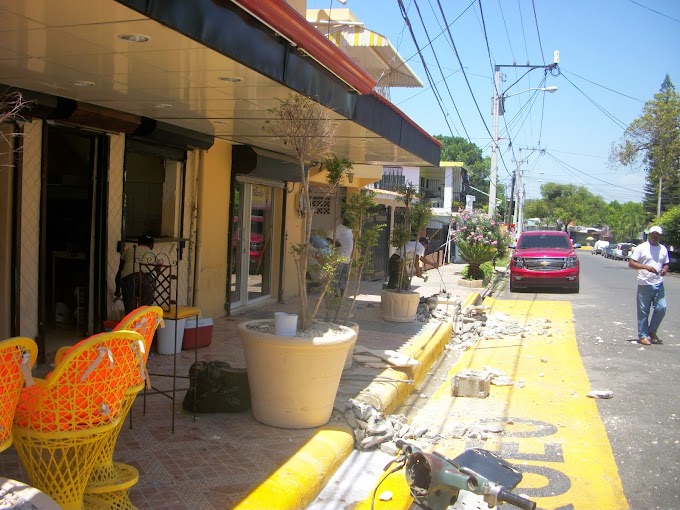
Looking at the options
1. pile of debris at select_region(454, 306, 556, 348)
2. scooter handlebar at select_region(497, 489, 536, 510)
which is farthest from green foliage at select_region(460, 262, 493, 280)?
scooter handlebar at select_region(497, 489, 536, 510)

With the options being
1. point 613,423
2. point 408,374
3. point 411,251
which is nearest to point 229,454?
point 408,374

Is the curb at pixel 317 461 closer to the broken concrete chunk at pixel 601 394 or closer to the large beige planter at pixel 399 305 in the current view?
the broken concrete chunk at pixel 601 394

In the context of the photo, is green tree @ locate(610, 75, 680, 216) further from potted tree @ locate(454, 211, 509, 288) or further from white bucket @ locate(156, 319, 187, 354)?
white bucket @ locate(156, 319, 187, 354)

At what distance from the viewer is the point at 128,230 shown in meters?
8.89

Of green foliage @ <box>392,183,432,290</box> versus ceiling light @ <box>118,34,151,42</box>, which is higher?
ceiling light @ <box>118,34,151,42</box>

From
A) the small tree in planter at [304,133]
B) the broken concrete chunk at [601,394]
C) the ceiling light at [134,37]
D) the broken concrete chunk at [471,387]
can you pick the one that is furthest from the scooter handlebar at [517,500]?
the broken concrete chunk at [601,394]

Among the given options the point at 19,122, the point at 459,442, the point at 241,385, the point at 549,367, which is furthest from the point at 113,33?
the point at 549,367

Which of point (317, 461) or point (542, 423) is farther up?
point (317, 461)

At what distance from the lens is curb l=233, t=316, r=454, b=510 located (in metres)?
3.74

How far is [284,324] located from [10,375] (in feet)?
8.71

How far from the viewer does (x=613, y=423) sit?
620cm

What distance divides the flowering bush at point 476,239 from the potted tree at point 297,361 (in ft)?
46.7

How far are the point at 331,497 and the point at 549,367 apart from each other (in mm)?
5427

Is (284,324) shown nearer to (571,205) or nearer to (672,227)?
(672,227)
